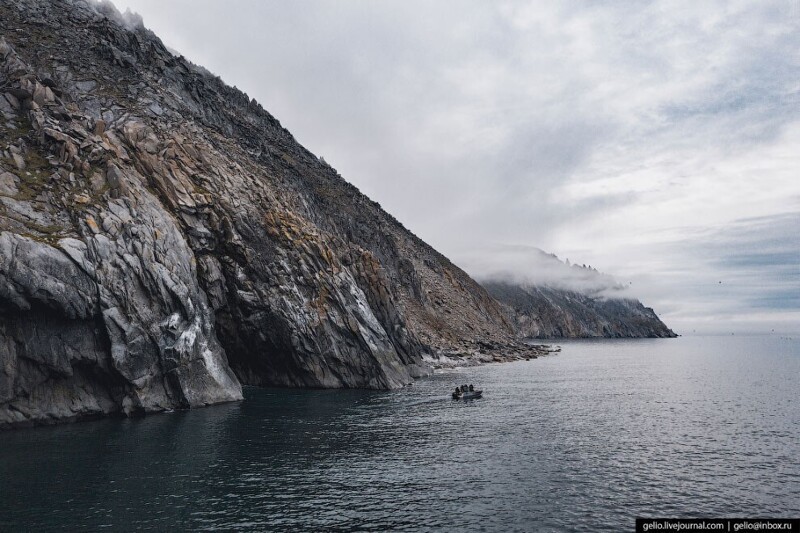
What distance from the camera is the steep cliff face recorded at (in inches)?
2130

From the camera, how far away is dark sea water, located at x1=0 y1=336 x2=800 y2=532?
30.8m

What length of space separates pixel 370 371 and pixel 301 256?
25.2m

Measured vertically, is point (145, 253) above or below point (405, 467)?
above

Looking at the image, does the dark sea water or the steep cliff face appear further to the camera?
the steep cliff face

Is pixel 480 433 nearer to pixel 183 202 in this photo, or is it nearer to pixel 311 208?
pixel 183 202

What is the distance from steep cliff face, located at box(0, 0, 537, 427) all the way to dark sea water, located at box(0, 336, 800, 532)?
6774 mm

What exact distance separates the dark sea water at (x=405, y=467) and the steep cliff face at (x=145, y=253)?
22.2ft

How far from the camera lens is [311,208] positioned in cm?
14012

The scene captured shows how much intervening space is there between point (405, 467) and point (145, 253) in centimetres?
4653

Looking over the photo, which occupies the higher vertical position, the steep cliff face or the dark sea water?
the steep cliff face

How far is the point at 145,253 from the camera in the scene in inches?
2562

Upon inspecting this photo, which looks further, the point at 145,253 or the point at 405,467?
the point at 145,253

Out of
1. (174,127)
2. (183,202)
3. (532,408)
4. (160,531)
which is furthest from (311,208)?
(160,531)

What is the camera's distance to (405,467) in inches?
1623
